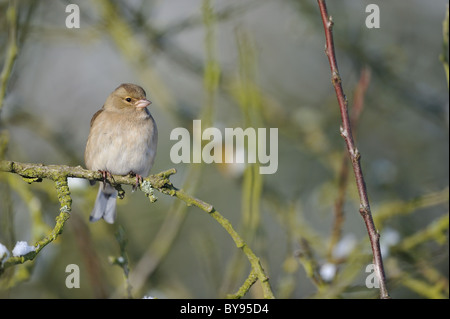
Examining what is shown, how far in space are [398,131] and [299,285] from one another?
2362 millimetres

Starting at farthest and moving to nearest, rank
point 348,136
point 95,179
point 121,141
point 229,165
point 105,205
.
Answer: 1. point 229,165
2. point 105,205
3. point 121,141
4. point 95,179
5. point 348,136

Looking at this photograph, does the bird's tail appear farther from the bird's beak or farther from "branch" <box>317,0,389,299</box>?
"branch" <box>317,0,389,299</box>

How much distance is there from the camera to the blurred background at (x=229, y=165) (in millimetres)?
3381

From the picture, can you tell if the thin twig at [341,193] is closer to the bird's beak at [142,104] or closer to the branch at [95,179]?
the bird's beak at [142,104]

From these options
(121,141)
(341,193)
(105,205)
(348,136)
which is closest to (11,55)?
(121,141)

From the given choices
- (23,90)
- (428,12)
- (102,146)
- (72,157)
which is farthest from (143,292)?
(428,12)

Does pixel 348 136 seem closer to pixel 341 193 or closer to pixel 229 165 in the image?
pixel 341 193

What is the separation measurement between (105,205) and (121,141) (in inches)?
18.5

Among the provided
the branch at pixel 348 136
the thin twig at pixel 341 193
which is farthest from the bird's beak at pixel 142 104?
the branch at pixel 348 136

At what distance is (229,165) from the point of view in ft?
15.1

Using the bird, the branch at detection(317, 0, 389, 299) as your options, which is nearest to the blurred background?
the bird

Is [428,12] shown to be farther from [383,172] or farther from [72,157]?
[72,157]

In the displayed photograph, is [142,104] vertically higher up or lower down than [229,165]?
lower down

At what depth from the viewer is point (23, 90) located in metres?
5.09
